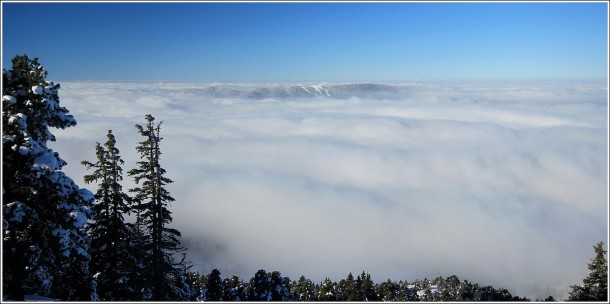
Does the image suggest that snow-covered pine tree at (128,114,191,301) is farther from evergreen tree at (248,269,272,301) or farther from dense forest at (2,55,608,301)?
evergreen tree at (248,269,272,301)

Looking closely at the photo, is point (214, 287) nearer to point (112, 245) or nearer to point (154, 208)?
point (112, 245)

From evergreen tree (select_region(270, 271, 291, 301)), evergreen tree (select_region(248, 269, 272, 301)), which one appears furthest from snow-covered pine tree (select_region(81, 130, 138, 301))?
evergreen tree (select_region(270, 271, 291, 301))

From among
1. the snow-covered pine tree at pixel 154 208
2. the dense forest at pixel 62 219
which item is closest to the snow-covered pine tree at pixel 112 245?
the dense forest at pixel 62 219

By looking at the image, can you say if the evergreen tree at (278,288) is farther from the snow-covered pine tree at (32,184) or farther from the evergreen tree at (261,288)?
the snow-covered pine tree at (32,184)

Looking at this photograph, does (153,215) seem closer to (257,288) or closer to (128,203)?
(128,203)

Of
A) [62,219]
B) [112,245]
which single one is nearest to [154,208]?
[112,245]

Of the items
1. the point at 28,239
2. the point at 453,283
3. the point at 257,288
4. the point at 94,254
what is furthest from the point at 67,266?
the point at 453,283

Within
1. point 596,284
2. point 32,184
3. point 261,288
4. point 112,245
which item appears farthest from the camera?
point 261,288
